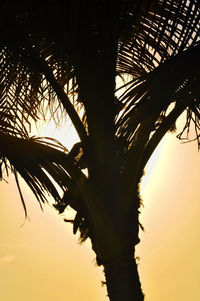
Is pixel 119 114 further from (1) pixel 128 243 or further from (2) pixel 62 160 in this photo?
(1) pixel 128 243

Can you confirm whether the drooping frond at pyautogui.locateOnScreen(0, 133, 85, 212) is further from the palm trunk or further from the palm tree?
the palm trunk

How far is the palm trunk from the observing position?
2285 mm

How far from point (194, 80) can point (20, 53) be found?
1.21 meters

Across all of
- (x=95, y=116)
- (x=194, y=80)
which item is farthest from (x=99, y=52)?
(x=194, y=80)

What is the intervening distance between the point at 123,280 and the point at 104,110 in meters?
1.08

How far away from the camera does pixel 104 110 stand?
253cm

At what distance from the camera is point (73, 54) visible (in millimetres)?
2459

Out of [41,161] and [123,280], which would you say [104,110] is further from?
[123,280]

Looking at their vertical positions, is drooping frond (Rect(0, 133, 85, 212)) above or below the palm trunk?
above

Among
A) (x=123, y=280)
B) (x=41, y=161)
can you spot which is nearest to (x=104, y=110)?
(x=41, y=161)

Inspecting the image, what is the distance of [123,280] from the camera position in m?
2.30

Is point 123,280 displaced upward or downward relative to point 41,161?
downward

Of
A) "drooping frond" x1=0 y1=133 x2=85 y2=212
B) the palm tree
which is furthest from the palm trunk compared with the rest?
"drooping frond" x1=0 y1=133 x2=85 y2=212

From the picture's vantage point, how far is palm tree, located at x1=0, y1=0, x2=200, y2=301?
7.55ft
